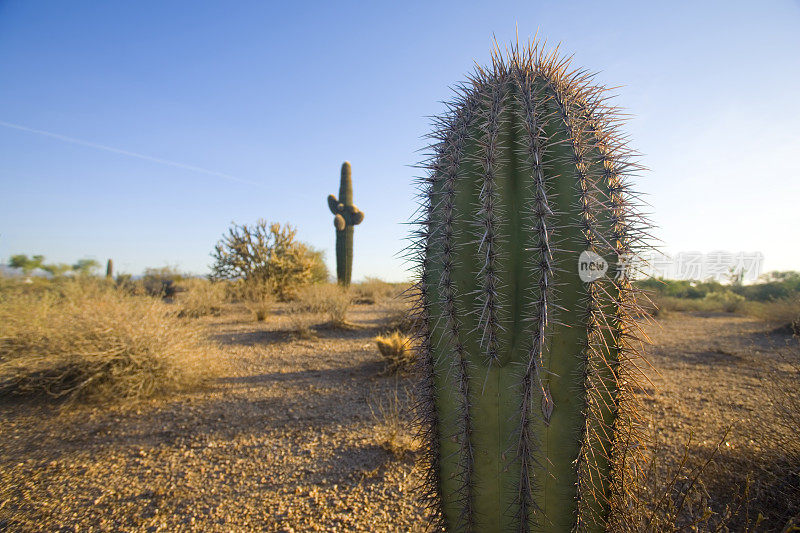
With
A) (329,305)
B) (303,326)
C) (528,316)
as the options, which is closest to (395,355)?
(303,326)

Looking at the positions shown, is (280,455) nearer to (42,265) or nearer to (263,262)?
(263,262)

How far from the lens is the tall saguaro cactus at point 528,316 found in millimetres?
1354

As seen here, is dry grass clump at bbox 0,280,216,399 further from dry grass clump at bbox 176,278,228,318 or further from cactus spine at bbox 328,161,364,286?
cactus spine at bbox 328,161,364,286

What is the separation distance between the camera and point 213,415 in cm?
345

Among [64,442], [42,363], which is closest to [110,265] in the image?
[42,363]

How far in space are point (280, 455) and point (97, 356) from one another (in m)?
2.56

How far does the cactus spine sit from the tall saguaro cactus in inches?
466

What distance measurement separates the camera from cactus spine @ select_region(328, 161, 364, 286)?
528 inches

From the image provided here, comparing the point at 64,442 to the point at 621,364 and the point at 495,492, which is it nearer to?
the point at 495,492

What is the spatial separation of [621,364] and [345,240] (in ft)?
41.6

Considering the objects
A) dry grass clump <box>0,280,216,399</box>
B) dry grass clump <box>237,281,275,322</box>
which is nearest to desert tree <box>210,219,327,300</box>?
dry grass clump <box>237,281,275,322</box>

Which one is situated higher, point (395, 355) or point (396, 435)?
point (395, 355)

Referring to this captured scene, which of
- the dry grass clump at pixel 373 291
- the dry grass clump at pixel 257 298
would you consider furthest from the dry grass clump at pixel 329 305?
the dry grass clump at pixel 373 291

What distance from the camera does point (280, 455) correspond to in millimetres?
2770
